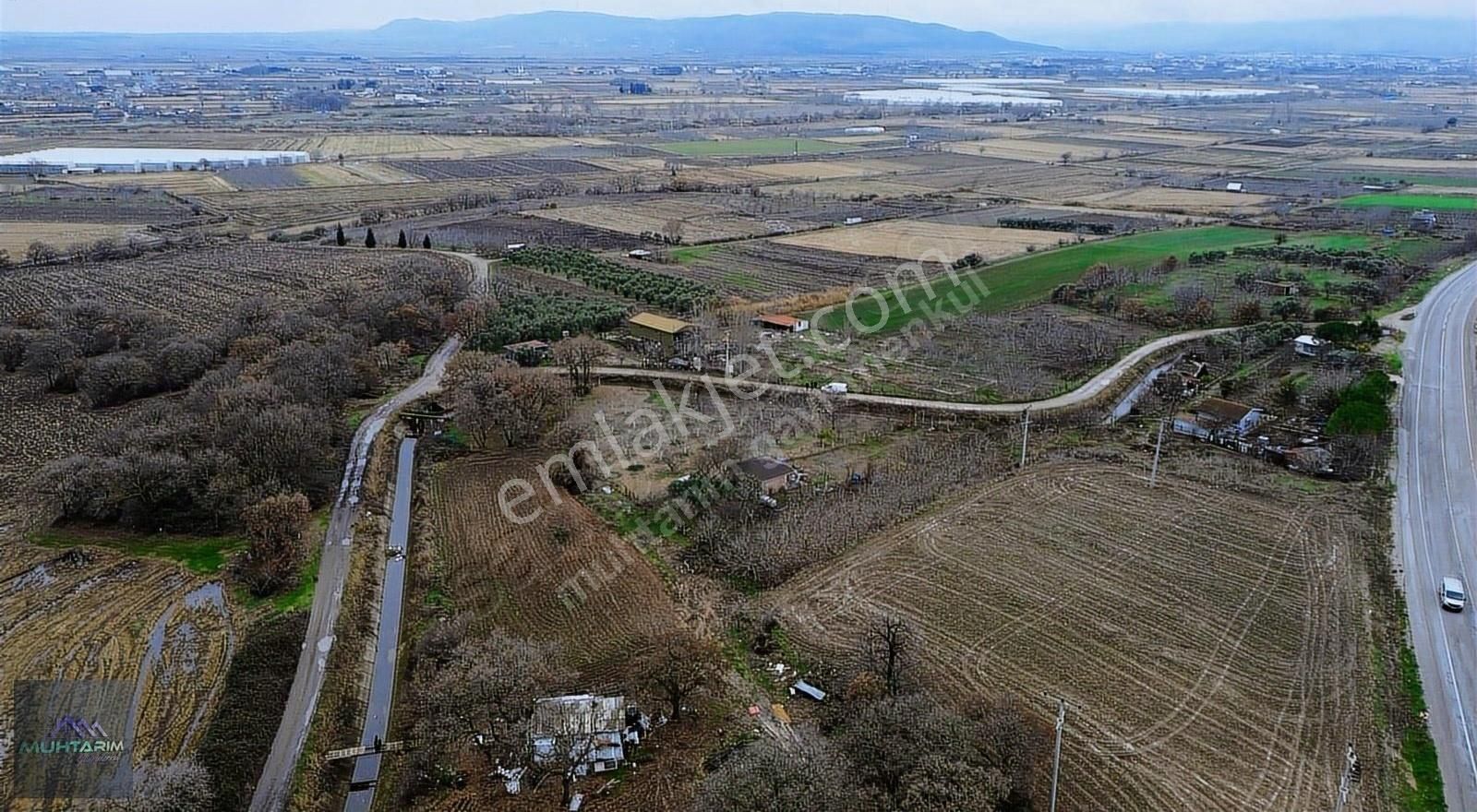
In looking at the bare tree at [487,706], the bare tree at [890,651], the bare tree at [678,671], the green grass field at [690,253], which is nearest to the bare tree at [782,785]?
the bare tree at [678,671]

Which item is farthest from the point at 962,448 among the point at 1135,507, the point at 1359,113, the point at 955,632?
the point at 1359,113

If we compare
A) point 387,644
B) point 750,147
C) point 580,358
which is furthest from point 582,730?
point 750,147

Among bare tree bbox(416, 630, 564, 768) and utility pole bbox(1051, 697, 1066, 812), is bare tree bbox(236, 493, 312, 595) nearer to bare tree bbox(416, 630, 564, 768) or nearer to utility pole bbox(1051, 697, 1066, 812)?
bare tree bbox(416, 630, 564, 768)

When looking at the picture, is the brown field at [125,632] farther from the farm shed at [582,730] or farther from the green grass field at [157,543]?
the farm shed at [582,730]

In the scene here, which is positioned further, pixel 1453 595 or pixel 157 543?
pixel 157 543

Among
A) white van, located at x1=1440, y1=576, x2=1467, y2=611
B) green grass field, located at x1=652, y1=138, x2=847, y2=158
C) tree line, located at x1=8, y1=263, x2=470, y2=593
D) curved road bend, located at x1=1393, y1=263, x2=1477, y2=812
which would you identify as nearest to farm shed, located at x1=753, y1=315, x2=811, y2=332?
tree line, located at x1=8, y1=263, x2=470, y2=593

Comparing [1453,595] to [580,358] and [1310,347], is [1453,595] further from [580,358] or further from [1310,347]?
[580,358]
